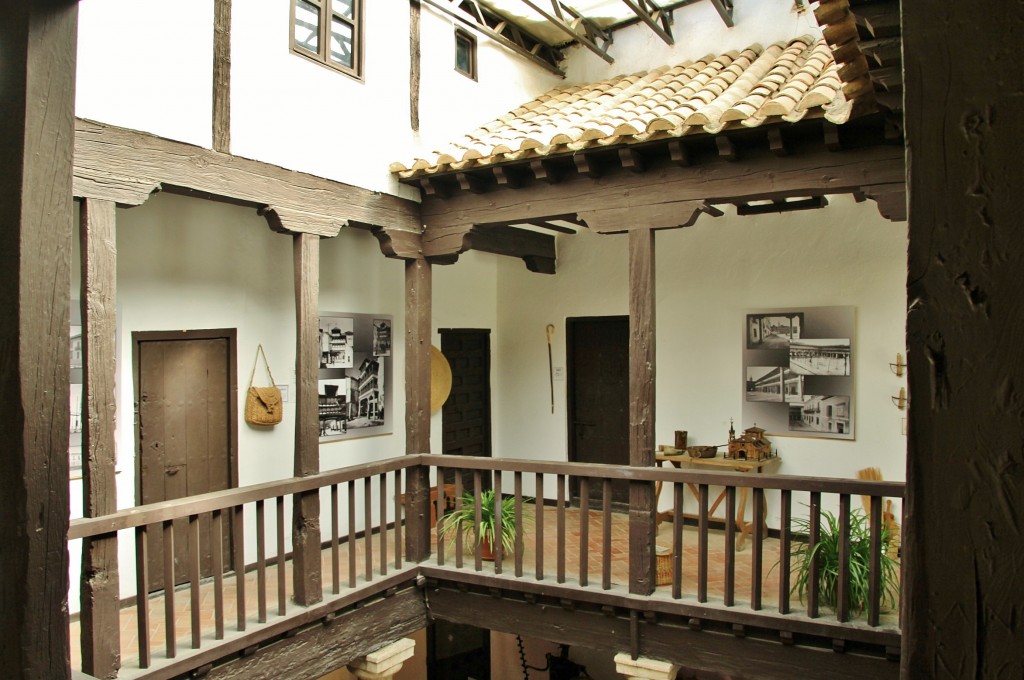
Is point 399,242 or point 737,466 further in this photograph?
point 737,466

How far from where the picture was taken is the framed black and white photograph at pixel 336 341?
263 inches

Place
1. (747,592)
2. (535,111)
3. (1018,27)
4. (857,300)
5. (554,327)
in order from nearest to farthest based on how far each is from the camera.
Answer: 1. (1018,27)
2. (747,592)
3. (857,300)
4. (535,111)
5. (554,327)

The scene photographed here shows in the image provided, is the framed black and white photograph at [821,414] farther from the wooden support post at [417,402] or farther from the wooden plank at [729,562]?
the wooden support post at [417,402]

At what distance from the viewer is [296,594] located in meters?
4.96

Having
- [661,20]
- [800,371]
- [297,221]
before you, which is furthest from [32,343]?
[661,20]

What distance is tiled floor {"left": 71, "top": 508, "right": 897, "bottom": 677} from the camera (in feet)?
15.2

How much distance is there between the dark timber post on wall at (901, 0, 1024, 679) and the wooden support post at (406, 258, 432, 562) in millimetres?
5132

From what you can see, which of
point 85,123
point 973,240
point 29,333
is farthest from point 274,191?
point 973,240

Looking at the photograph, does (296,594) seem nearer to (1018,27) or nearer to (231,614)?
(231,614)

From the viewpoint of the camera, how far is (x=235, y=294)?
235 inches

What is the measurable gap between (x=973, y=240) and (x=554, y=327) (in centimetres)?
758

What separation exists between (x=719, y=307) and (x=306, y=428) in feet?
13.6

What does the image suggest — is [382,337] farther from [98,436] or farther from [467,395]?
[98,436]

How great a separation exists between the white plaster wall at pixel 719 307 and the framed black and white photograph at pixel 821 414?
4.4 inches
